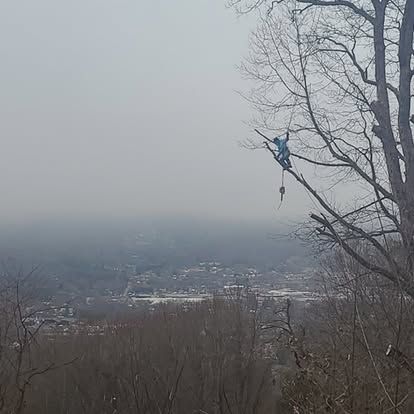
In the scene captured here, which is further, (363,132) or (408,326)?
(363,132)

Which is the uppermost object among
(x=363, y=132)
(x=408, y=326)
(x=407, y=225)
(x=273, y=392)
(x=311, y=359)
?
(x=363, y=132)

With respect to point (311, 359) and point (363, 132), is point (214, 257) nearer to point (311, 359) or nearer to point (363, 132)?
point (363, 132)

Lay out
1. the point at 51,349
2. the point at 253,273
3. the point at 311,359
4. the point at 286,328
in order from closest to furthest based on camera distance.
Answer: the point at 311,359 → the point at 51,349 → the point at 286,328 → the point at 253,273

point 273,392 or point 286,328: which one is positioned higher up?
point 286,328

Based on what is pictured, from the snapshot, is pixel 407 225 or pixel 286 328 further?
pixel 286 328

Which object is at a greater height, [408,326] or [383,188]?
[383,188]

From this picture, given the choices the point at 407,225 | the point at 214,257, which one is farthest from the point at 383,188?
the point at 214,257

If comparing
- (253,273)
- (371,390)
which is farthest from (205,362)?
(371,390)

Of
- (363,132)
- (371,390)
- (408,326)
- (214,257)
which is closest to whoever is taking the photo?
(371,390)

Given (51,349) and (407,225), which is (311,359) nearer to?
(407,225)
